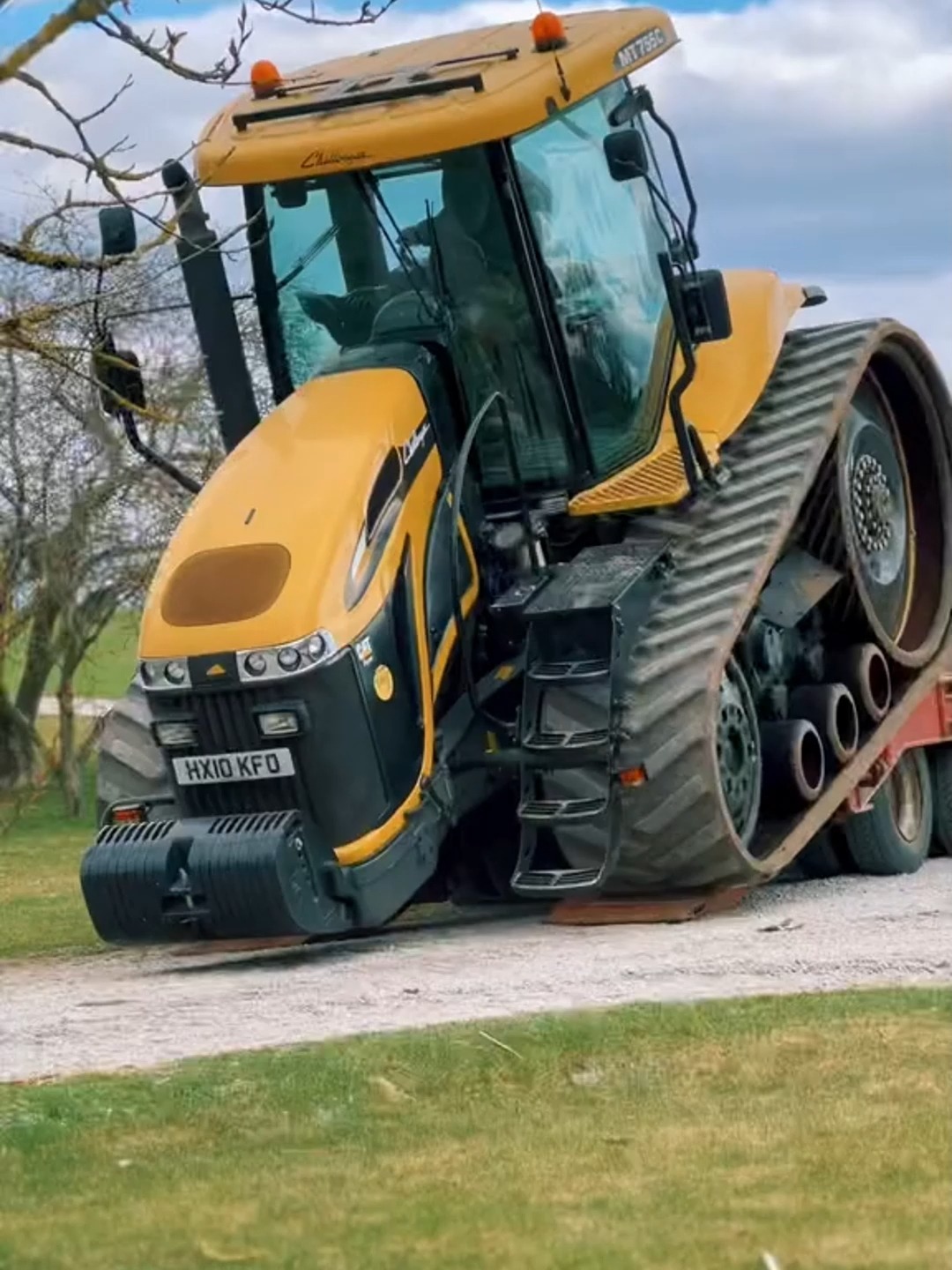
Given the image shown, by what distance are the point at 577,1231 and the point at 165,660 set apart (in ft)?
18.2

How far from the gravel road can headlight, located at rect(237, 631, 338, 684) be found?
1.26 m

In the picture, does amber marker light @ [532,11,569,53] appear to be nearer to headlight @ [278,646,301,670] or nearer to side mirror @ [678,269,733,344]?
side mirror @ [678,269,733,344]

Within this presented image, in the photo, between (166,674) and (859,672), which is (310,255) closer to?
(166,674)

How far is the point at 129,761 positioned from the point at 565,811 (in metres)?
2.18

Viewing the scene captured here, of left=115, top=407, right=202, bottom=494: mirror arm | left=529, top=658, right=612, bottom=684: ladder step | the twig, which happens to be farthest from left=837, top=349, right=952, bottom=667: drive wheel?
the twig

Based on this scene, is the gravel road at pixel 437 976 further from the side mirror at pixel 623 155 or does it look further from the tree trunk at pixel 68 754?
the tree trunk at pixel 68 754

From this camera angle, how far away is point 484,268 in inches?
484

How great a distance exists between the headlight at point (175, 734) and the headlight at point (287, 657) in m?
0.40

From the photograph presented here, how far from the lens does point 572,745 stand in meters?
11.6

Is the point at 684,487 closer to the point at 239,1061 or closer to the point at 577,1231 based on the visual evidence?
the point at 239,1061

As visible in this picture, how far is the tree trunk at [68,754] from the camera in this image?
1382 inches

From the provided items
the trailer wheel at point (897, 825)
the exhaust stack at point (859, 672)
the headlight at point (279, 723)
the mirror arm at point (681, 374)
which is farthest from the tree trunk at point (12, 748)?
the headlight at point (279, 723)

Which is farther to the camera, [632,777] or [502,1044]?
[632,777]

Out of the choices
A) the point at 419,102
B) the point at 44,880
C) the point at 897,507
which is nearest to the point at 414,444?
the point at 419,102
